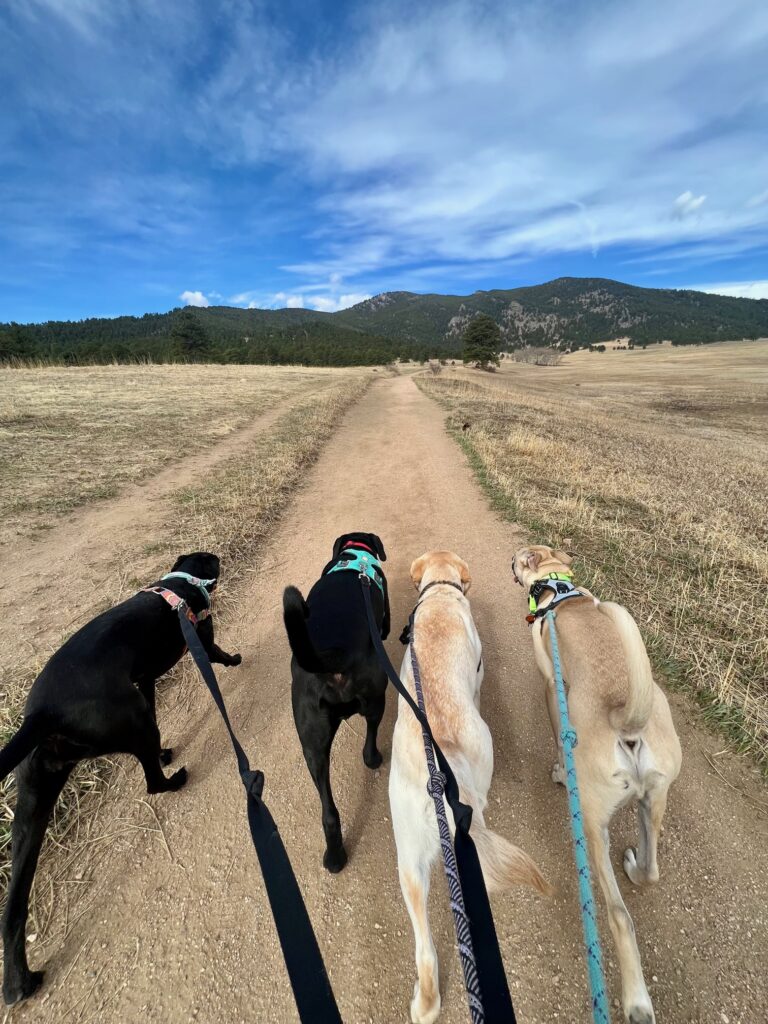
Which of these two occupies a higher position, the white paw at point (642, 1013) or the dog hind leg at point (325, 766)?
the dog hind leg at point (325, 766)

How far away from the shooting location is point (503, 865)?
5.61ft

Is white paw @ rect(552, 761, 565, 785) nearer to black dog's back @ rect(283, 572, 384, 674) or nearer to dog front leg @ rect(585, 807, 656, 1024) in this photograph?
dog front leg @ rect(585, 807, 656, 1024)

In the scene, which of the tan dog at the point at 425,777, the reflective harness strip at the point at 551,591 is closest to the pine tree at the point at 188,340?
the reflective harness strip at the point at 551,591

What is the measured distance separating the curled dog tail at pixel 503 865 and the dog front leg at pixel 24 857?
7.37ft

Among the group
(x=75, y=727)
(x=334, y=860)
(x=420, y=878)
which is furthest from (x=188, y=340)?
(x=420, y=878)

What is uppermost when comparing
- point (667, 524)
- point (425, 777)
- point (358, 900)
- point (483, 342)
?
point (483, 342)

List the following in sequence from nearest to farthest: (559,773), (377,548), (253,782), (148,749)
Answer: (253,782)
(148,749)
(559,773)
(377,548)

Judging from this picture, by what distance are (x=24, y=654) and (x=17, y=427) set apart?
1313 centimetres

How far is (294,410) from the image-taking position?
60.5 ft

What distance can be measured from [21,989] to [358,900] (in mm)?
1639

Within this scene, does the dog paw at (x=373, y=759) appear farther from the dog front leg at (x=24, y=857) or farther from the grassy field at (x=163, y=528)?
the dog front leg at (x=24, y=857)

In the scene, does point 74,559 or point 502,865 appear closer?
point 502,865

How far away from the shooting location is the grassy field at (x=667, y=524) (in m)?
3.57

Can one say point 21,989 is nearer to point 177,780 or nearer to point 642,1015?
point 177,780
